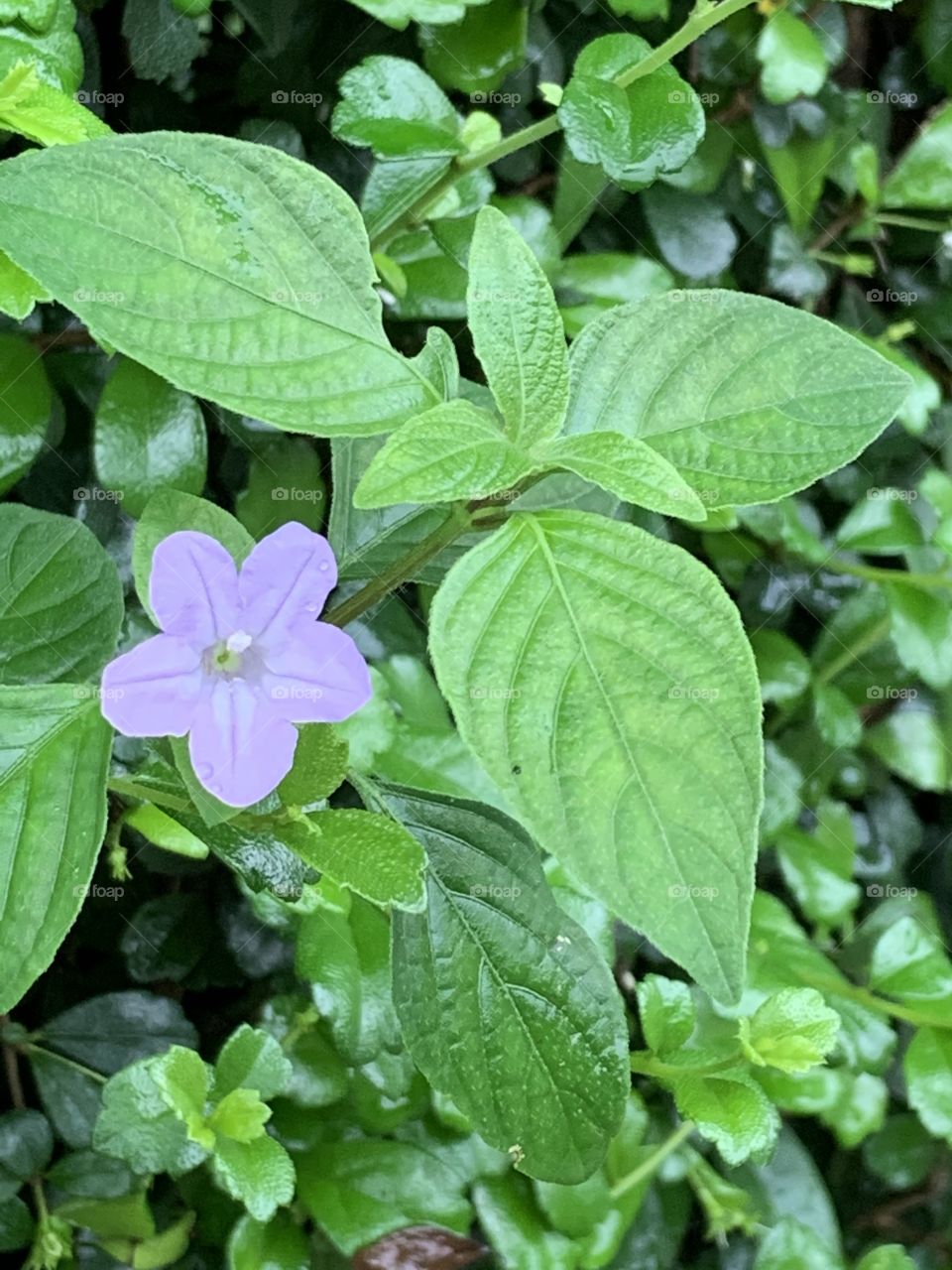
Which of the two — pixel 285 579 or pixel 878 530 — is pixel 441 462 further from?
pixel 878 530

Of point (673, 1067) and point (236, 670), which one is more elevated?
point (236, 670)

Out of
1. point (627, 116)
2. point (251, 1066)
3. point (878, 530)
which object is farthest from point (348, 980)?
point (878, 530)

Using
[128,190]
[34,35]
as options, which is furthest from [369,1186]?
[34,35]

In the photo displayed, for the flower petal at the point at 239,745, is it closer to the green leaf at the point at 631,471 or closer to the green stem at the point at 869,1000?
the green leaf at the point at 631,471

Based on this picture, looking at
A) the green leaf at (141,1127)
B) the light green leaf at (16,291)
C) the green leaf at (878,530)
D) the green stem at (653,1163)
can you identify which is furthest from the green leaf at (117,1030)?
the green leaf at (878,530)

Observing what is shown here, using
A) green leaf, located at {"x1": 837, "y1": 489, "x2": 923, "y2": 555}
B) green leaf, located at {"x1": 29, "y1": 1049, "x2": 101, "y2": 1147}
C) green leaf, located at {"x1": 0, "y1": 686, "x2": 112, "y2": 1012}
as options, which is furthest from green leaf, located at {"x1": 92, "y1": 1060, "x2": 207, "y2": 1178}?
green leaf, located at {"x1": 837, "y1": 489, "x2": 923, "y2": 555}

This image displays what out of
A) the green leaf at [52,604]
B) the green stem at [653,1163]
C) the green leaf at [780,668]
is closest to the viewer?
the green leaf at [52,604]
